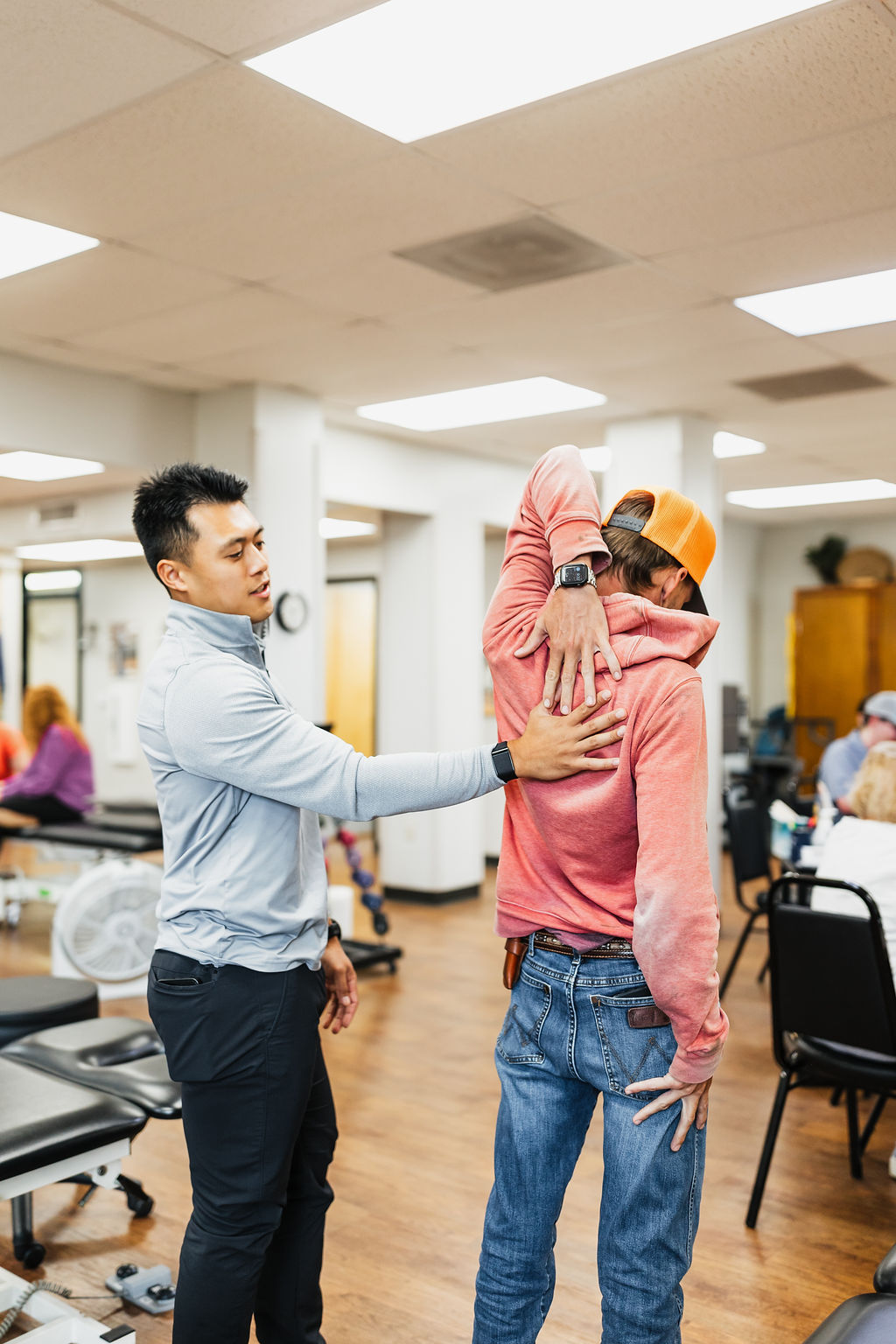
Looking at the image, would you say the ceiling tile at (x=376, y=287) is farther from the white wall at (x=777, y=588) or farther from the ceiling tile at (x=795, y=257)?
the white wall at (x=777, y=588)

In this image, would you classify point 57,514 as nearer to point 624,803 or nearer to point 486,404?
point 486,404

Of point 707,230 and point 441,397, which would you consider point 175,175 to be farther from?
point 441,397

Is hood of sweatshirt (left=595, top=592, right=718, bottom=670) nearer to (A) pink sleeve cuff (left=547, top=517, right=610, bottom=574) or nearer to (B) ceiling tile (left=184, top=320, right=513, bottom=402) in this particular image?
(A) pink sleeve cuff (left=547, top=517, right=610, bottom=574)

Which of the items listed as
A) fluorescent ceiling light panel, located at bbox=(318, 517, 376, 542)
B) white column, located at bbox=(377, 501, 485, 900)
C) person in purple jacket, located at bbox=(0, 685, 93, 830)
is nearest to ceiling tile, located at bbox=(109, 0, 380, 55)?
person in purple jacket, located at bbox=(0, 685, 93, 830)

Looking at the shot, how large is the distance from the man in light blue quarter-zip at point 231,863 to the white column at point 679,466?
430 centimetres

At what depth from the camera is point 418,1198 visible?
9.99 feet

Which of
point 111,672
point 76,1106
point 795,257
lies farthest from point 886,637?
point 76,1106

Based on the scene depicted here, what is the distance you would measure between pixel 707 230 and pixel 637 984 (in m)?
2.60

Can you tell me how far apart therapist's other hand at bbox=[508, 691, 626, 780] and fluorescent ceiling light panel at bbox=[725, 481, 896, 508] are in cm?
710

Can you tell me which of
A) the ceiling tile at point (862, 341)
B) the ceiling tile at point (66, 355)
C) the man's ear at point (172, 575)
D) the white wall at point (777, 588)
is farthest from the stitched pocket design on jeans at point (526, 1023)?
the white wall at point (777, 588)

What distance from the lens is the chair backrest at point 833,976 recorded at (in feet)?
8.73

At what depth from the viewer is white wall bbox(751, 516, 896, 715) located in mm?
10172

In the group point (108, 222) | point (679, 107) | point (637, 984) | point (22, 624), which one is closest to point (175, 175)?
point (108, 222)

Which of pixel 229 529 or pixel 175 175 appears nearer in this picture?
pixel 229 529
